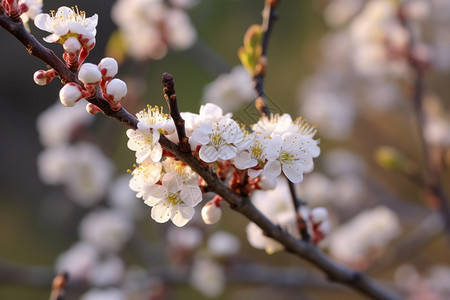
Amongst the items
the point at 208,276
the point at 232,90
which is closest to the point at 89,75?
the point at 232,90

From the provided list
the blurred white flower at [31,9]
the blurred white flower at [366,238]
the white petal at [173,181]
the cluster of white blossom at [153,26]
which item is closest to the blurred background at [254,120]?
the blurred white flower at [366,238]

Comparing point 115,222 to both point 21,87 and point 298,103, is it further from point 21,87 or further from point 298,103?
point 21,87

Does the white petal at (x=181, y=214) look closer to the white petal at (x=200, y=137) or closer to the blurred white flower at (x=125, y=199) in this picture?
the white petal at (x=200, y=137)

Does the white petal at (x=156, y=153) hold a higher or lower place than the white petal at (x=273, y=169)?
lower

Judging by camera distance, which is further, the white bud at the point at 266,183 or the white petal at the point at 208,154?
the white bud at the point at 266,183

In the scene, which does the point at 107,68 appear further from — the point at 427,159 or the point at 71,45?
the point at 427,159

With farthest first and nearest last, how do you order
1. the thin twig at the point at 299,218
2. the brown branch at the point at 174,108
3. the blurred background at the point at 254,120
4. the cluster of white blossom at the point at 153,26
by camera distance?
the cluster of white blossom at the point at 153,26 < the blurred background at the point at 254,120 < the thin twig at the point at 299,218 < the brown branch at the point at 174,108

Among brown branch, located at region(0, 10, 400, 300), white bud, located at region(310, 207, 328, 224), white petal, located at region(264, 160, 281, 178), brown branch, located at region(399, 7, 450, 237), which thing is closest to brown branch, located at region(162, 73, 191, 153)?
brown branch, located at region(0, 10, 400, 300)

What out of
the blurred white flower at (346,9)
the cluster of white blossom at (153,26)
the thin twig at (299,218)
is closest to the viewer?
the thin twig at (299,218)
